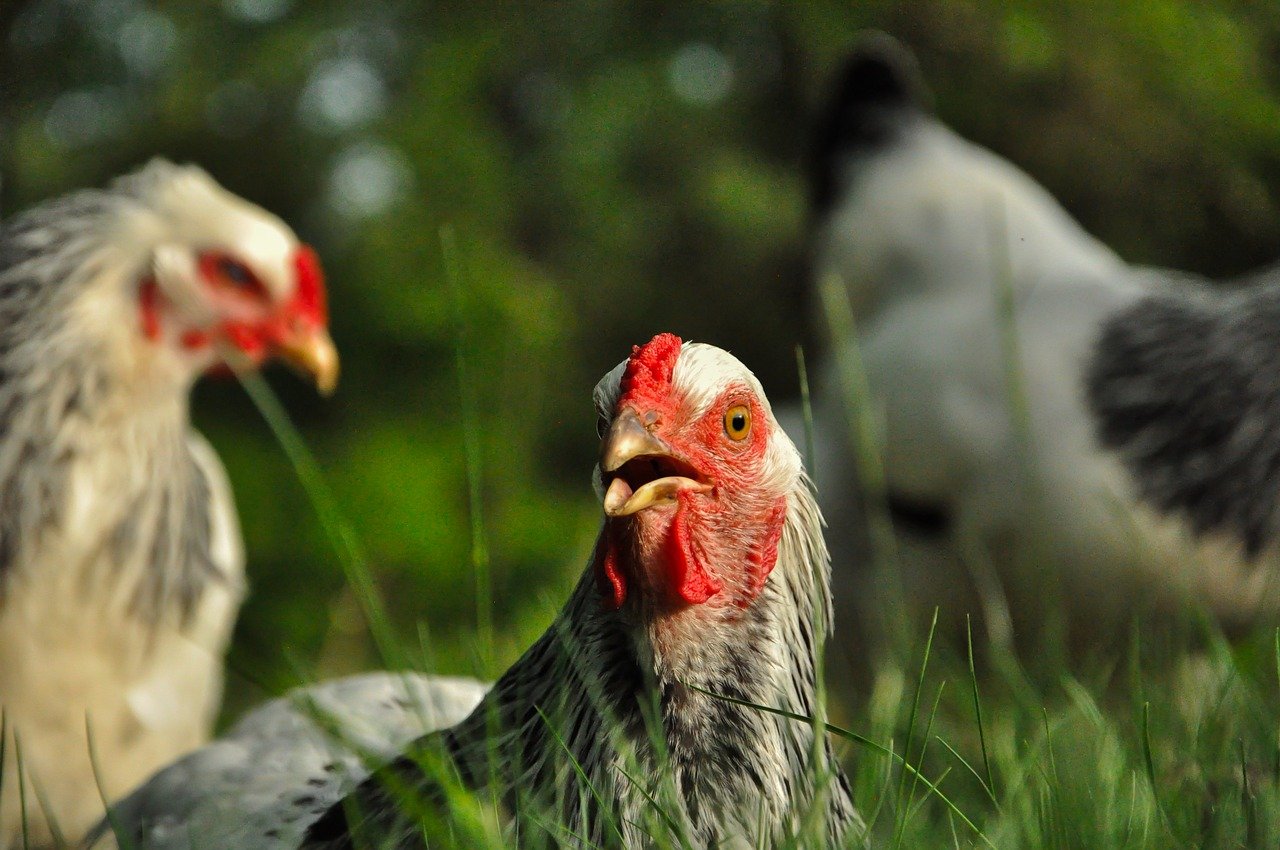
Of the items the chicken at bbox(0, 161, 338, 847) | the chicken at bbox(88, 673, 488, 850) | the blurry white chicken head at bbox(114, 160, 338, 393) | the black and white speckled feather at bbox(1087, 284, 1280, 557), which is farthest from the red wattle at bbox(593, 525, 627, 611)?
the black and white speckled feather at bbox(1087, 284, 1280, 557)

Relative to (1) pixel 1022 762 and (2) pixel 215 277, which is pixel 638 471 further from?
(2) pixel 215 277

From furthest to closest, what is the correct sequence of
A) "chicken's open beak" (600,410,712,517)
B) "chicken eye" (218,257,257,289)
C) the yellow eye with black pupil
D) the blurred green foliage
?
the blurred green foliage → "chicken eye" (218,257,257,289) → the yellow eye with black pupil → "chicken's open beak" (600,410,712,517)

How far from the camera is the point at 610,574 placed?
4.33 ft

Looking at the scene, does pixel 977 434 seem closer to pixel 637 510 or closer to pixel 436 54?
pixel 637 510

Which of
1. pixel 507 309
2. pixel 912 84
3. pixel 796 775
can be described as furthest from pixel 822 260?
pixel 796 775

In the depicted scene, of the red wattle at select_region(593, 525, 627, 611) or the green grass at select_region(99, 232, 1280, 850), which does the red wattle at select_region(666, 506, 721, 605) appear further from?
the green grass at select_region(99, 232, 1280, 850)

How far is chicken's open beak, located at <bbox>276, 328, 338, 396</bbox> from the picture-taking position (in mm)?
2807

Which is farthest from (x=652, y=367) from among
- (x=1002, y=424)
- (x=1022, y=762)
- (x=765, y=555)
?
(x=1002, y=424)

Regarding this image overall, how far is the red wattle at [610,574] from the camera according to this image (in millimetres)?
1317

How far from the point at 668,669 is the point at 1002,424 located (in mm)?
1971

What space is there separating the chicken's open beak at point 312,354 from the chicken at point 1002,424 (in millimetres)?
1174

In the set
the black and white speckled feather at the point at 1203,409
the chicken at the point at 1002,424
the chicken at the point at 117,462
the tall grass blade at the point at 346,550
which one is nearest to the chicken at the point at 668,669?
the tall grass blade at the point at 346,550

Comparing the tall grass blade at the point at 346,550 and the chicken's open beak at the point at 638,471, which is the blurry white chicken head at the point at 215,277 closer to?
the tall grass blade at the point at 346,550

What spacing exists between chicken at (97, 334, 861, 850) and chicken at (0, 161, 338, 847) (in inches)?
44.9
